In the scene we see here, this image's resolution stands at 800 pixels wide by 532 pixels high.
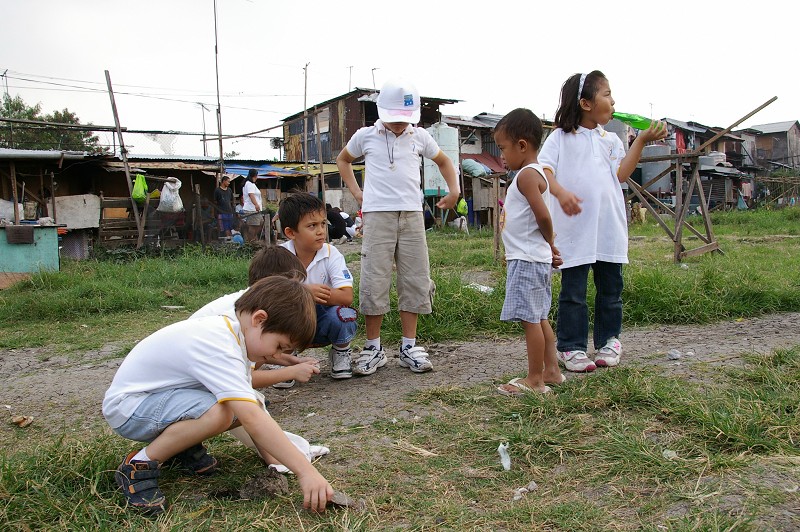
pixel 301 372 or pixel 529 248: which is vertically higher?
pixel 529 248

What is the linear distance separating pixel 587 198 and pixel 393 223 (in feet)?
3.53

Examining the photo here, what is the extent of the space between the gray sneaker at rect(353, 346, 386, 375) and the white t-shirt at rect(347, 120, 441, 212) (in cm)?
81

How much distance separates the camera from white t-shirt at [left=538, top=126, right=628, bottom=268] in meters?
3.31

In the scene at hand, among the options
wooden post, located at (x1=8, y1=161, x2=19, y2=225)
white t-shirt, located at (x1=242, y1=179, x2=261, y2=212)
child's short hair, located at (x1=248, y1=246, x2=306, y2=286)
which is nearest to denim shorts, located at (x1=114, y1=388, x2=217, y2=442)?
child's short hair, located at (x1=248, y1=246, x2=306, y2=286)

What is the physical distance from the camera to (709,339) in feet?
13.2

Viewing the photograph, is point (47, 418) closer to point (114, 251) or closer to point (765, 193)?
point (114, 251)

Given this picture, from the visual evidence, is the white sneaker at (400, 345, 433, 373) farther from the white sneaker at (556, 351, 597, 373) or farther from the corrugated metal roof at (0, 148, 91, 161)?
the corrugated metal roof at (0, 148, 91, 161)

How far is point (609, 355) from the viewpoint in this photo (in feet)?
11.3

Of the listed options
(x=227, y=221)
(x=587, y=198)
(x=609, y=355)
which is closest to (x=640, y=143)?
(x=587, y=198)

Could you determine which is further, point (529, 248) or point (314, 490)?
point (529, 248)

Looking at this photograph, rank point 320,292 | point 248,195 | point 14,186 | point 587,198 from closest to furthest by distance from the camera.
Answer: point 320,292 < point 587,198 < point 14,186 < point 248,195

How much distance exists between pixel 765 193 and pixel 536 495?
36.3 meters

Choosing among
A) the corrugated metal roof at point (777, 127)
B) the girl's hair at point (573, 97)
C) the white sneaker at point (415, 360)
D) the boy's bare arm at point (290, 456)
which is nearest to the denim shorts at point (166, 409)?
the boy's bare arm at point (290, 456)

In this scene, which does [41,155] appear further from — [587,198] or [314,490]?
[314,490]
